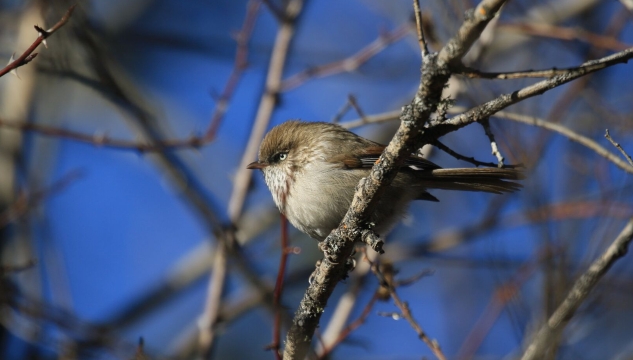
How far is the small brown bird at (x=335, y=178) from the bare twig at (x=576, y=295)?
1157 mm

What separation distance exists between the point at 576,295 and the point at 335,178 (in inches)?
72.9

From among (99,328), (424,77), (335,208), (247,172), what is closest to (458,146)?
(247,172)

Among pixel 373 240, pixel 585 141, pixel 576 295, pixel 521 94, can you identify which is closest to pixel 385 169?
pixel 373 240

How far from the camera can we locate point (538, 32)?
459 cm

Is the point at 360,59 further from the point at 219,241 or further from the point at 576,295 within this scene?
the point at 576,295

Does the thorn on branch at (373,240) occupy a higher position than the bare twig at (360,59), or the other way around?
the bare twig at (360,59)

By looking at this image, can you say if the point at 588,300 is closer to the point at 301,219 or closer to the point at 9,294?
the point at 301,219

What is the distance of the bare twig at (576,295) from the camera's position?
2176mm

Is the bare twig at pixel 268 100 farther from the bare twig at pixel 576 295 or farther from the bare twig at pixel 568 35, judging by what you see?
the bare twig at pixel 576 295

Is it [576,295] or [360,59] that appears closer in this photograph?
[576,295]

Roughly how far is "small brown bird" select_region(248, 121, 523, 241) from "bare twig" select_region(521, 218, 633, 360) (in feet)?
3.80

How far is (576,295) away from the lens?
2.25m

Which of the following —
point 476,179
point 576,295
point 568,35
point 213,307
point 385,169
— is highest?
point 568,35

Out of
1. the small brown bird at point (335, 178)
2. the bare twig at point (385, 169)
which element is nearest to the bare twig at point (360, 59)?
the small brown bird at point (335, 178)
